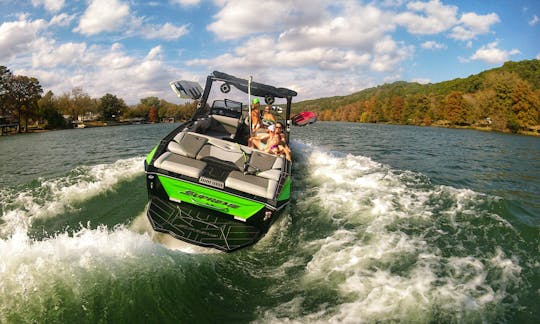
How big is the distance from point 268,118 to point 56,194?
661cm

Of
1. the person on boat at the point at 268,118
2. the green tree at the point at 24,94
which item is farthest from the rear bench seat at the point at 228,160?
the green tree at the point at 24,94

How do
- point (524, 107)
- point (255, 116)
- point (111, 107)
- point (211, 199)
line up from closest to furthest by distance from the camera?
point (211, 199) → point (255, 116) → point (524, 107) → point (111, 107)

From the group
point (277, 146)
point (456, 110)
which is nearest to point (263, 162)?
point (277, 146)

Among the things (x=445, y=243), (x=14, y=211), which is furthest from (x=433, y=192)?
(x=14, y=211)

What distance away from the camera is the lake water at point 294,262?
3.97 meters

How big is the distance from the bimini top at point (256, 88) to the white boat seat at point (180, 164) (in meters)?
4.67

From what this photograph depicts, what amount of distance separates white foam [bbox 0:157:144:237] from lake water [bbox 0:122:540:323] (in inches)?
2.1

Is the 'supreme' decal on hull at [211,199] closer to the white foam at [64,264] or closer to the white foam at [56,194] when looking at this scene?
the white foam at [64,264]

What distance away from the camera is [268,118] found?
1138 cm

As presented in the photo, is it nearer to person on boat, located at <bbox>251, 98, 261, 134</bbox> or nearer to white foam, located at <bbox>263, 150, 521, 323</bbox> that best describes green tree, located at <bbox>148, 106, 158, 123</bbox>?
person on boat, located at <bbox>251, 98, 261, 134</bbox>

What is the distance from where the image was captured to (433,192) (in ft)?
31.6

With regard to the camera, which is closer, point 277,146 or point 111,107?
point 277,146

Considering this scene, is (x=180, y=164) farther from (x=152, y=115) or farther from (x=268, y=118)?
(x=152, y=115)

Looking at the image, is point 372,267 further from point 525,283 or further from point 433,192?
point 433,192
